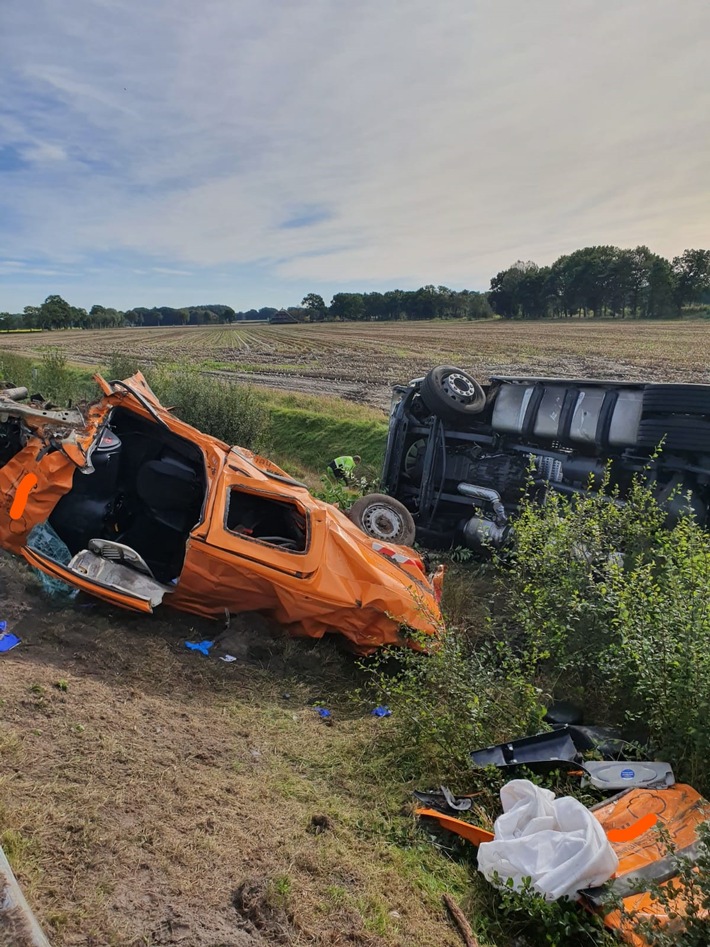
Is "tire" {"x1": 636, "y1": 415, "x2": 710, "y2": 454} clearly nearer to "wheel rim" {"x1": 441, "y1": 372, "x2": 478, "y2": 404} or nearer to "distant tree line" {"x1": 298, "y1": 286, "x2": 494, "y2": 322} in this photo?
"wheel rim" {"x1": 441, "y1": 372, "x2": 478, "y2": 404}

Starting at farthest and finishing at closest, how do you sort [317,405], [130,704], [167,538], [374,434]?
[317,405], [374,434], [167,538], [130,704]

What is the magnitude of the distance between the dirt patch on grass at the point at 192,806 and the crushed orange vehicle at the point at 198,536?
429 millimetres

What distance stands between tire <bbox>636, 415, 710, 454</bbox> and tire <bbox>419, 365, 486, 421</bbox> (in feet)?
7.07

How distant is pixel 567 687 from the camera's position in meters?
3.88

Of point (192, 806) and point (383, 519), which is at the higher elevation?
point (192, 806)

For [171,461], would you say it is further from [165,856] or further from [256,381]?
[256,381]

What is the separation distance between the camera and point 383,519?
22.2 ft

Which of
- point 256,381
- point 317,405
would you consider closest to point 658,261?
point 256,381

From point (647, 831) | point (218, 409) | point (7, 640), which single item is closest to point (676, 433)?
point (647, 831)

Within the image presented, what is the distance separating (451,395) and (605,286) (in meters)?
59.9

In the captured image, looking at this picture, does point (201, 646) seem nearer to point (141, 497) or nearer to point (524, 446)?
point (141, 497)

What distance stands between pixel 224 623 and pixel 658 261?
60.7m

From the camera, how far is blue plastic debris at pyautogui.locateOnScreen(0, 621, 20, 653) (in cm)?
389

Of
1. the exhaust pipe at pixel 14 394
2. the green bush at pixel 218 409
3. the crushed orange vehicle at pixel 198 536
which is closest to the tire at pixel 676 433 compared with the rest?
the crushed orange vehicle at pixel 198 536
